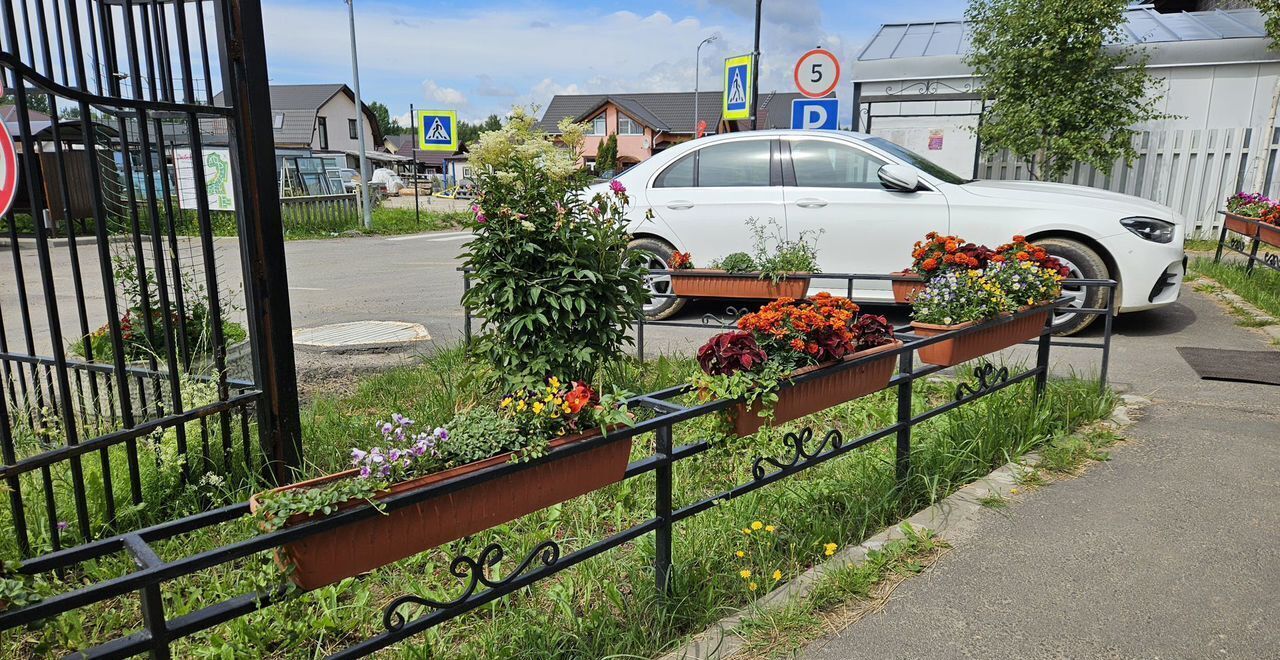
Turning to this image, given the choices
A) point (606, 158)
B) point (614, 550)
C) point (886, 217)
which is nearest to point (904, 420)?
point (614, 550)

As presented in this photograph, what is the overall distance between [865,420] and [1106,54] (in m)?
9.94

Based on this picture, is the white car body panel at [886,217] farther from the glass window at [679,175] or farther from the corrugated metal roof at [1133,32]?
the corrugated metal roof at [1133,32]

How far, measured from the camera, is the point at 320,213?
63.0ft

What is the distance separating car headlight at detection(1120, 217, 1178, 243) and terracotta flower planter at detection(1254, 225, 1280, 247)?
2289 mm

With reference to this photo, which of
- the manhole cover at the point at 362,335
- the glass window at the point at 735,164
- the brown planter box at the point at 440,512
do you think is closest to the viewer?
the brown planter box at the point at 440,512

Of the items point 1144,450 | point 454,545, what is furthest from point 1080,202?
point 454,545

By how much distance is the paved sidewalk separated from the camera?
100 inches

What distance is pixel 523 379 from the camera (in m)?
3.30

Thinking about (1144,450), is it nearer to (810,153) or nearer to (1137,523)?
(1137,523)

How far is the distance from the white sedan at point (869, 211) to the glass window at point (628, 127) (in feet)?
187

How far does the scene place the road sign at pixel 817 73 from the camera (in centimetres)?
990

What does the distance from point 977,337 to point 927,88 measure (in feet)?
35.5

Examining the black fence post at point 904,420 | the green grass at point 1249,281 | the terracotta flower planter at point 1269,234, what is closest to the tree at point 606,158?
the black fence post at point 904,420

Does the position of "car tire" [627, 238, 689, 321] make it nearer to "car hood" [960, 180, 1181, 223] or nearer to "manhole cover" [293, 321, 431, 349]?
"manhole cover" [293, 321, 431, 349]
